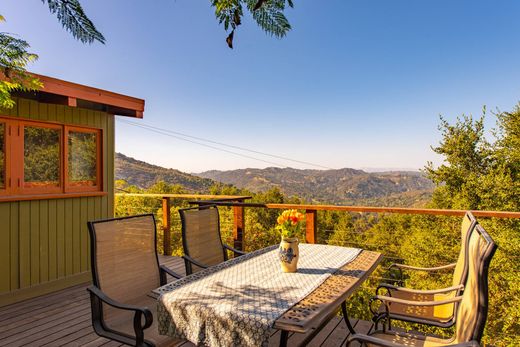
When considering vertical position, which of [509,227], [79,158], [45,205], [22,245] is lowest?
[509,227]

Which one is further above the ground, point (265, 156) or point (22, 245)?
point (265, 156)

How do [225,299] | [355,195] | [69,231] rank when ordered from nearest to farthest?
[225,299], [69,231], [355,195]

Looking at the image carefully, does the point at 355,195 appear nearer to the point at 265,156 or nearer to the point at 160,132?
the point at 265,156

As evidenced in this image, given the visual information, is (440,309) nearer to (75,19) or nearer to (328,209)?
(328,209)

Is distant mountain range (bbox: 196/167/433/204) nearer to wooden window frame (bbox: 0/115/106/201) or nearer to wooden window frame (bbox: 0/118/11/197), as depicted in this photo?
wooden window frame (bbox: 0/115/106/201)

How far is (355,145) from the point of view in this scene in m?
30.2

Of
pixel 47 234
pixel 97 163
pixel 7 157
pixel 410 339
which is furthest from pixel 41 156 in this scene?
pixel 410 339

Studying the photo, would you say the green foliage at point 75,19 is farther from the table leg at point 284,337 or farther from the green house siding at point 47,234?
the green house siding at point 47,234

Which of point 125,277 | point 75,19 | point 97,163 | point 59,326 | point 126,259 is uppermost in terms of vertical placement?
point 75,19

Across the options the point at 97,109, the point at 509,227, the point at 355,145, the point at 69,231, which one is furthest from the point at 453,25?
the point at 69,231

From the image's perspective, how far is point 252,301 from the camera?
155 centimetres

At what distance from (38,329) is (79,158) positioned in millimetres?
2399

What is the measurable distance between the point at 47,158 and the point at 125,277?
2849 millimetres

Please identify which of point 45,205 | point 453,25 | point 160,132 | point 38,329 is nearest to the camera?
point 38,329
